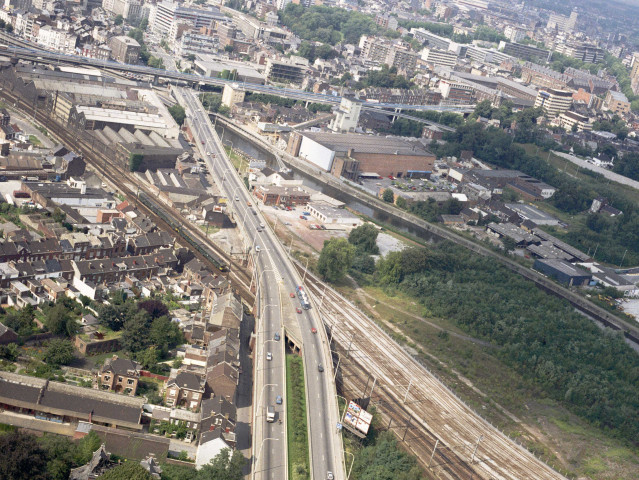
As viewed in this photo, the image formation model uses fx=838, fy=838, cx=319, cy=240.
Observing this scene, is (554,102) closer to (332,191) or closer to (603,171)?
(603,171)

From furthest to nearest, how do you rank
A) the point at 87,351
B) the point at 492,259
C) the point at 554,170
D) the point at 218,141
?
the point at 554,170 < the point at 218,141 < the point at 492,259 < the point at 87,351

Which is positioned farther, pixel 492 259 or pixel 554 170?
pixel 554 170

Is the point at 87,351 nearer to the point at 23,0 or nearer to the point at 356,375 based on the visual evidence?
the point at 356,375

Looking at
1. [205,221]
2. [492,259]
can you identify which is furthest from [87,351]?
[492,259]

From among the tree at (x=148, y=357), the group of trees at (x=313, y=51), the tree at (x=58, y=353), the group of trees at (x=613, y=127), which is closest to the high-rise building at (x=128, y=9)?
the group of trees at (x=313, y=51)

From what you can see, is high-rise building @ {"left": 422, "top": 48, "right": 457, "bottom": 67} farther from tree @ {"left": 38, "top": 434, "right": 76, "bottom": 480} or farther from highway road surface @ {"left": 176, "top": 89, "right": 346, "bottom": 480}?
tree @ {"left": 38, "top": 434, "right": 76, "bottom": 480}

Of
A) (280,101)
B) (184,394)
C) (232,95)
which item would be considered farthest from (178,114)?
(184,394)

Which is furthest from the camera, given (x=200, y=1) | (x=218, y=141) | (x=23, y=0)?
(x=200, y=1)
